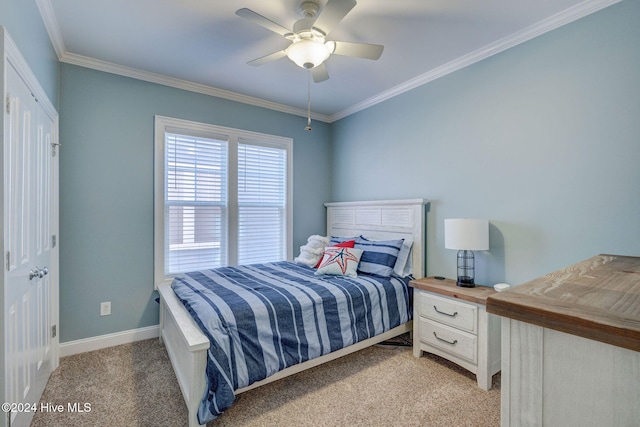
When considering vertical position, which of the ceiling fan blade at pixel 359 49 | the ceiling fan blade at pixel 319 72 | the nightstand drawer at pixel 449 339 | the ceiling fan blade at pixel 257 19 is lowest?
the nightstand drawer at pixel 449 339

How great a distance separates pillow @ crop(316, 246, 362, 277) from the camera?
2939 millimetres

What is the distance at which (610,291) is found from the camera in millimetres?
777

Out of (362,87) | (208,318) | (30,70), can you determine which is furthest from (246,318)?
(362,87)

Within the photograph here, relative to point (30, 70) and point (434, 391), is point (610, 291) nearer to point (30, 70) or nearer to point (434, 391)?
point (434, 391)

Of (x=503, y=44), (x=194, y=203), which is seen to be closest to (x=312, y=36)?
(x=503, y=44)

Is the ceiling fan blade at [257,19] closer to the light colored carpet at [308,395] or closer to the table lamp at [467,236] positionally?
the table lamp at [467,236]

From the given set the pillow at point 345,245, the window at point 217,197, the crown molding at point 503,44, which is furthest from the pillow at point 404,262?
the crown molding at point 503,44

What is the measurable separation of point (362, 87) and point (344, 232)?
1.81 m

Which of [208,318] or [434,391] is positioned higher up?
[208,318]

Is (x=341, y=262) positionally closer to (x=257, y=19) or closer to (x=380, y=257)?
(x=380, y=257)

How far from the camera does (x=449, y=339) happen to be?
2.45m

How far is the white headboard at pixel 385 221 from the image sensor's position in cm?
309

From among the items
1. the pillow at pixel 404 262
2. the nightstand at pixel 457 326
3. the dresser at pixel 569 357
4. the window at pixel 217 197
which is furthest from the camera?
the window at pixel 217 197

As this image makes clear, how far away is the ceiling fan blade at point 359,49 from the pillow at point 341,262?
1783 millimetres
